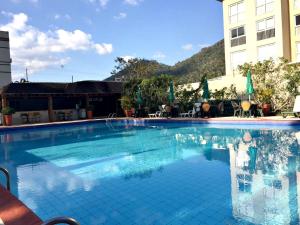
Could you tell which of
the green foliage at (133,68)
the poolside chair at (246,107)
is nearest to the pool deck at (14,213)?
the poolside chair at (246,107)

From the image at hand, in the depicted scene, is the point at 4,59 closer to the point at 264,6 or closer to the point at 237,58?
the point at 237,58

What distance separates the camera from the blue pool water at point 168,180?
15.5 ft

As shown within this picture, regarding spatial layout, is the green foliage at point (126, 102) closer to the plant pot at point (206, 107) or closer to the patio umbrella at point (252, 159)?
the plant pot at point (206, 107)

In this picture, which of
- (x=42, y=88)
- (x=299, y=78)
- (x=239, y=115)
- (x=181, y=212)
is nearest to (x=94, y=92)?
(x=42, y=88)

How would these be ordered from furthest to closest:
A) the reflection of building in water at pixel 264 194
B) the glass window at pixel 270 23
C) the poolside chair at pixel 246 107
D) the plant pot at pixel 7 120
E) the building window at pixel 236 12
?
the building window at pixel 236 12 → the glass window at pixel 270 23 → the plant pot at pixel 7 120 → the poolside chair at pixel 246 107 → the reflection of building in water at pixel 264 194

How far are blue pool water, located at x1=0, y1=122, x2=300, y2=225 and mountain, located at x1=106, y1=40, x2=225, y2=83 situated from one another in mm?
36617

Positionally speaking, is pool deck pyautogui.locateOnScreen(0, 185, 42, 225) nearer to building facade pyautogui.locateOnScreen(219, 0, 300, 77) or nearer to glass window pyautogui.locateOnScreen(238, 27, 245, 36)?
building facade pyautogui.locateOnScreen(219, 0, 300, 77)

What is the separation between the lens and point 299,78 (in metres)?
15.8

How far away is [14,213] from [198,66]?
5906 centimetres

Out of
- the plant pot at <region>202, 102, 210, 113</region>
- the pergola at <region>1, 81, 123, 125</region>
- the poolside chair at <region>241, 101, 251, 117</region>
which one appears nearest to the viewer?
the poolside chair at <region>241, 101, 251, 117</region>

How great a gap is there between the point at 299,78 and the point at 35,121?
18.8 meters

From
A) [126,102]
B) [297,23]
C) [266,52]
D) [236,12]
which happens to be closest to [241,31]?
[236,12]

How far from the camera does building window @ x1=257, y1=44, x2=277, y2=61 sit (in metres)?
23.3

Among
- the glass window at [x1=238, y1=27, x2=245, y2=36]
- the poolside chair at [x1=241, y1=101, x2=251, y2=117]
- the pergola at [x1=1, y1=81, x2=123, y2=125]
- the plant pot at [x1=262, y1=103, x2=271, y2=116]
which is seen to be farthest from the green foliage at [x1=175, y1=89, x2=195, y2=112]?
the glass window at [x1=238, y1=27, x2=245, y2=36]
